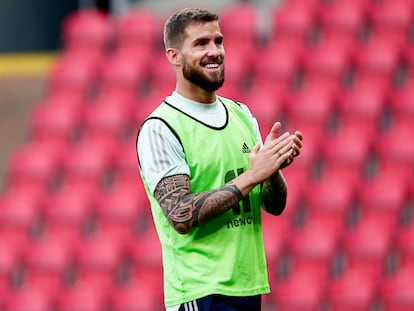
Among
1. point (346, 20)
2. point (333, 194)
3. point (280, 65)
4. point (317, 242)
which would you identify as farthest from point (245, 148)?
point (346, 20)

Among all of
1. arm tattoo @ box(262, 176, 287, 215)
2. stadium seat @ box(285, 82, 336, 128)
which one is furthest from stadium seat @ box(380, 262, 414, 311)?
arm tattoo @ box(262, 176, 287, 215)

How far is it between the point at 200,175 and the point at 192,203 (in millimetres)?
135

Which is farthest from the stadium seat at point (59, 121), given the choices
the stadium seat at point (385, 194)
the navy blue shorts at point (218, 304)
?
the navy blue shorts at point (218, 304)

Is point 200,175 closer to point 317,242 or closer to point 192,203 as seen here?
point 192,203

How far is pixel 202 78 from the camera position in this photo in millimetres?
3572

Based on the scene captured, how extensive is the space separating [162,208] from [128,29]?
5240mm

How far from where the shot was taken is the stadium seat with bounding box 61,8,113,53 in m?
8.77

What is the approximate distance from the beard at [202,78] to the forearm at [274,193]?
1.10 feet

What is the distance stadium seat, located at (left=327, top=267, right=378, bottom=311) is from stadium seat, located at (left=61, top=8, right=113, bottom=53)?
8.79ft

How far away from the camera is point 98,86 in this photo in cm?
864

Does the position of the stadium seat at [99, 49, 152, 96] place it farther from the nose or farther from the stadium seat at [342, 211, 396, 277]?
the nose

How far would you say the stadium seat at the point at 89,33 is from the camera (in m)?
8.77

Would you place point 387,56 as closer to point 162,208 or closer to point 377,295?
point 377,295

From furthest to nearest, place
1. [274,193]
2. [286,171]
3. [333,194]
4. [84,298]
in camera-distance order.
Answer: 1. [286,171]
2. [333,194]
3. [84,298]
4. [274,193]
